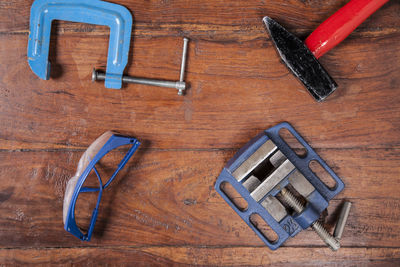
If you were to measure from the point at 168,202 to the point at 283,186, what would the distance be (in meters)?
0.34

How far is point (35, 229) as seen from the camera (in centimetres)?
92

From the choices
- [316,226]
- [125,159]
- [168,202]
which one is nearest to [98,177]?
[125,159]

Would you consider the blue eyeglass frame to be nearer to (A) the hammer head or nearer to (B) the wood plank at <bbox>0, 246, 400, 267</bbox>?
(B) the wood plank at <bbox>0, 246, 400, 267</bbox>

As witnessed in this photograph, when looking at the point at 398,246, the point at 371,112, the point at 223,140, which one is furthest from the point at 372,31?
the point at 398,246

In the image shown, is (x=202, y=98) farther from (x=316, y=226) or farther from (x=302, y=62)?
(x=316, y=226)

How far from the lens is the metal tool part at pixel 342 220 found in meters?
0.88

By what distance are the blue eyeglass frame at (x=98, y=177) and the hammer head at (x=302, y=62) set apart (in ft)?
1.56

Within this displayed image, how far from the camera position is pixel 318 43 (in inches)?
31.7

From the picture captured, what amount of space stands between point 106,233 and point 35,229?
0.69ft

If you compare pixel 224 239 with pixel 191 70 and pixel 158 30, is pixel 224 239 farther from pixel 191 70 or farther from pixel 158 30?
pixel 158 30

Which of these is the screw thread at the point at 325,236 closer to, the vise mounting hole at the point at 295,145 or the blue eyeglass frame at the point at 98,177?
the vise mounting hole at the point at 295,145

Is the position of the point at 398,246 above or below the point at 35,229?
above

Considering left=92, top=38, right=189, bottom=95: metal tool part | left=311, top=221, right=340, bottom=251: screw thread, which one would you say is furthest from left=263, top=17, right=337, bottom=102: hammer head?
left=311, top=221, right=340, bottom=251: screw thread

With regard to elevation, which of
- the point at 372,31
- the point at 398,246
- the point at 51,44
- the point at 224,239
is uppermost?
the point at 372,31
